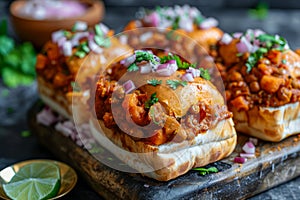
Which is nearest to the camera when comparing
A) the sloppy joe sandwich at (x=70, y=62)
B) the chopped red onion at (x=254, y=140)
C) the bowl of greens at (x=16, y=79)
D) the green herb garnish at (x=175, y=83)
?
the green herb garnish at (x=175, y=83)

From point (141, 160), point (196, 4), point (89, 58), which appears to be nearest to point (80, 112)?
point (89, 58)

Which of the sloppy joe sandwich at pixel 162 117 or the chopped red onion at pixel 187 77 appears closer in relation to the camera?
the sloppy joe sandwich at pixel 162 117

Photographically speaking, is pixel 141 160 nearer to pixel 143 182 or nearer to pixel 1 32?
pixel 143 182

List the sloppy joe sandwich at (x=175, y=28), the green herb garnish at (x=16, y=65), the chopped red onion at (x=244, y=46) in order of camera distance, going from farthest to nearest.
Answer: the green herb garnish at (x=16, y=65), the sloppy joe sandwich at (x=175, y=28), the chopped red onion at (x=244, y=46)

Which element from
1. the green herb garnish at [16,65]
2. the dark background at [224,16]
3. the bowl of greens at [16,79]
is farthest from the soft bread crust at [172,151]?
the green herb garnish at [16,65]

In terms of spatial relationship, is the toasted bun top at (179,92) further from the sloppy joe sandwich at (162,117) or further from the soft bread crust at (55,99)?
the soft bread crust at (55,99)

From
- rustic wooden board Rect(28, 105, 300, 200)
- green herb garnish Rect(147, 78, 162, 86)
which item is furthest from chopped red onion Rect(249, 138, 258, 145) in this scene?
green herb garnish Rect(147, 78, 162, 86)

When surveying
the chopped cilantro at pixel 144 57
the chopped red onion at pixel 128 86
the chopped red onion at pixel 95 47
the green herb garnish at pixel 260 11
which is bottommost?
the green herb garnish at pixel 260 11
